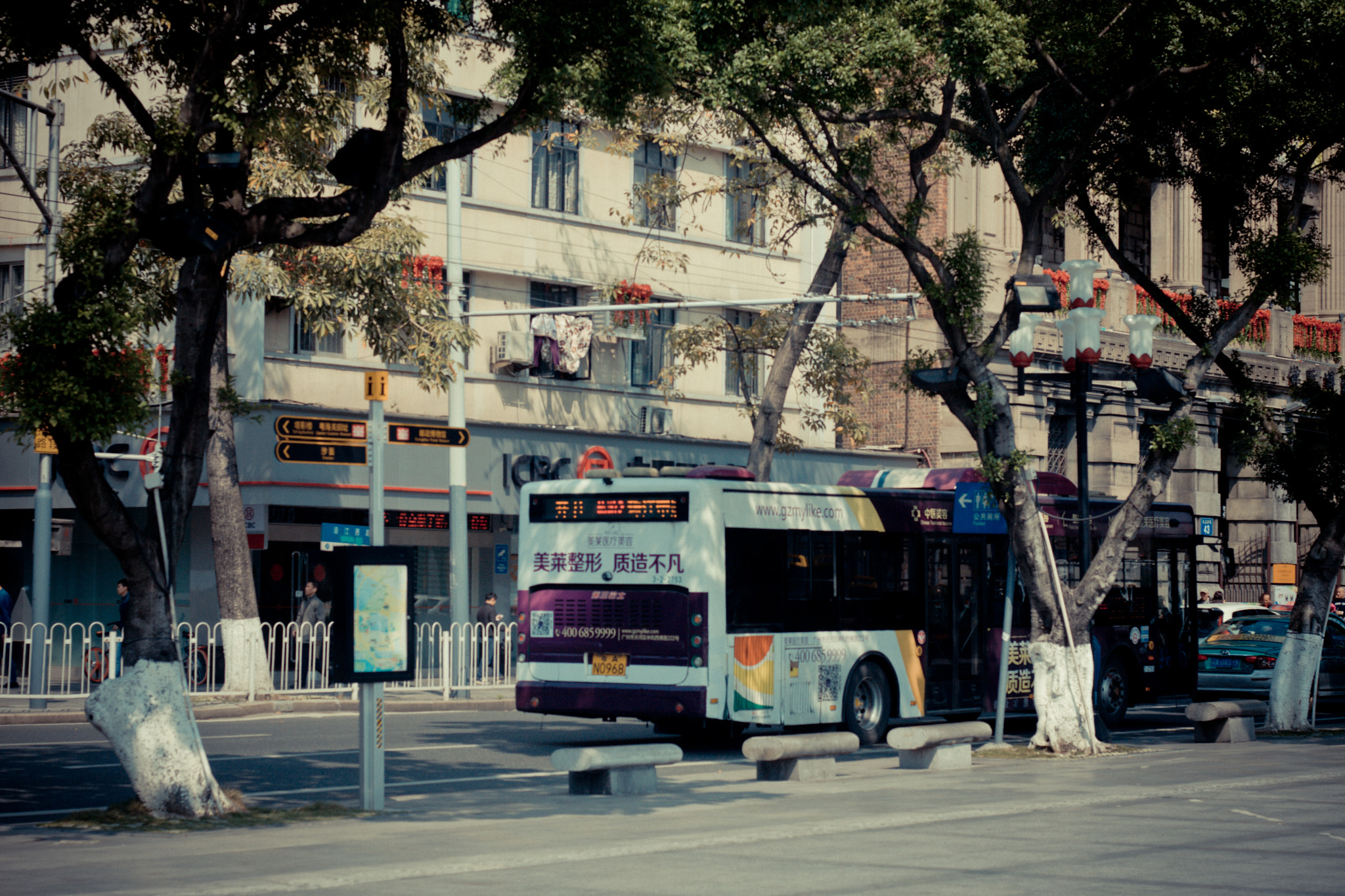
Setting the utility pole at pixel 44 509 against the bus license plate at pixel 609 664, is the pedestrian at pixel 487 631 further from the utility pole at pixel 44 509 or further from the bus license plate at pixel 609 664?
the bus license plate at pixel 609 664

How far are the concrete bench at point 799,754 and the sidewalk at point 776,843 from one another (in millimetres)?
235

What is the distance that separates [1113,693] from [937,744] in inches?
307

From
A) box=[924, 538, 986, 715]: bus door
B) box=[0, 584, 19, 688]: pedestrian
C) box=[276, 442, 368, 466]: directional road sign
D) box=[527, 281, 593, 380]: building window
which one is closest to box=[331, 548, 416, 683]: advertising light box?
box=[276, 442, 368, 466]: directional road sign

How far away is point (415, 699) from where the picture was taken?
2509 cm

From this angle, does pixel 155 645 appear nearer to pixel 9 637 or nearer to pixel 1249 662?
pixel 9 637

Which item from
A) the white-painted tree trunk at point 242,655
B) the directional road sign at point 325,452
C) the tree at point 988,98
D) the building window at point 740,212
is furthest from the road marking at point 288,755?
the building window at point 740,212

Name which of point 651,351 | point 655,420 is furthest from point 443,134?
point 655,420

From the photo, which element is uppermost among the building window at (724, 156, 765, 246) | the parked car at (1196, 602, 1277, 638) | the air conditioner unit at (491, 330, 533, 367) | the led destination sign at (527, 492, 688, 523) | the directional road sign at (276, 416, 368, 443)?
the building window at (724, 156, 765, 246)

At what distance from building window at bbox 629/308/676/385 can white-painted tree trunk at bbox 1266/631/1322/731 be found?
1593 cm

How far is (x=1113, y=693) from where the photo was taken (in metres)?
22.1

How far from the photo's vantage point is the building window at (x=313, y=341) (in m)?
28.6

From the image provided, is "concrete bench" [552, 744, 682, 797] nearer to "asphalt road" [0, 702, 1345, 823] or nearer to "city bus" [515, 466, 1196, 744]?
"asphalt road" [0, 702, 1345, 823]

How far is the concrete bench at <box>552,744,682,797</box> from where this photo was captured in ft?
42.2

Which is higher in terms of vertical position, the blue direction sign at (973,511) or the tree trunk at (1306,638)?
the blue direction sign at (973,511)
